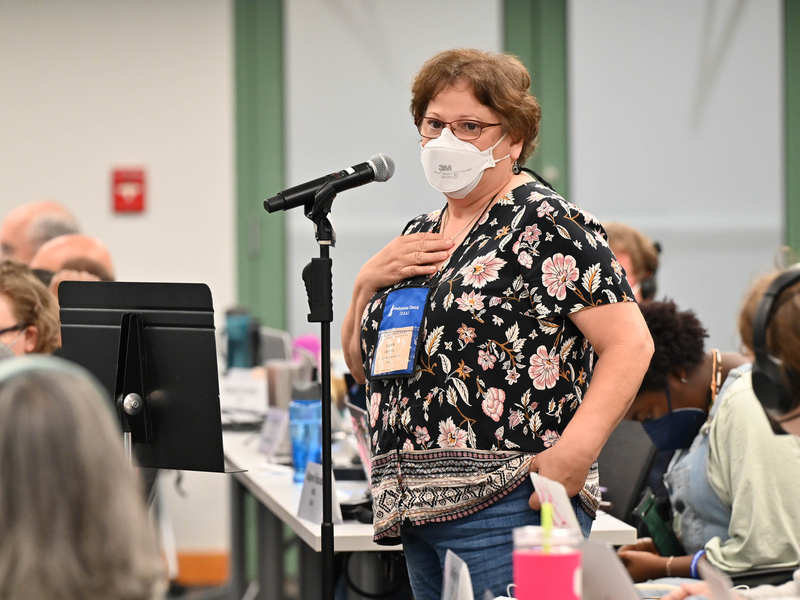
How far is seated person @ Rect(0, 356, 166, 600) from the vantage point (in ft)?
2.34

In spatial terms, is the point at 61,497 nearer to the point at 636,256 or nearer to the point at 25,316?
the point at 25,316

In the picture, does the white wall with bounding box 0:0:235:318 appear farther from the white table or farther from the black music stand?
the black music stand

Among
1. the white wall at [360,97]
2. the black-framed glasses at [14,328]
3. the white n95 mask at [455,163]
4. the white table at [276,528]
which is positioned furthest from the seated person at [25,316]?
the white wall at [360,97]

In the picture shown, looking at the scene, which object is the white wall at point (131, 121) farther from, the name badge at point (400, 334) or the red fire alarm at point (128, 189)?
the name badge at point (400, 334)

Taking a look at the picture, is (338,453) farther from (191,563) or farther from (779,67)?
(779,67)

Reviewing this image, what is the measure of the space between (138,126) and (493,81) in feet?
13.2

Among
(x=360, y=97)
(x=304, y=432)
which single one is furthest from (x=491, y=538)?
(x=360, y=97)

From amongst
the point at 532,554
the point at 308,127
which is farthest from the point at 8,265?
the point at 308,127

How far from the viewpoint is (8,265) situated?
2510mm

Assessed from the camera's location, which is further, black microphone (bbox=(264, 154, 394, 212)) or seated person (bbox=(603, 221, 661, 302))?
seated person (bbox=(603, 221, 661, 302))

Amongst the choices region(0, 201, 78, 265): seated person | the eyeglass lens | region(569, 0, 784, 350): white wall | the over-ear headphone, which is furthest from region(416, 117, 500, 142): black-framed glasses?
region(569, 0, 784, 350): white wall

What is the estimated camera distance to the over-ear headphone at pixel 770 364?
3.69 feet

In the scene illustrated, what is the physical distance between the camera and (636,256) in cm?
326

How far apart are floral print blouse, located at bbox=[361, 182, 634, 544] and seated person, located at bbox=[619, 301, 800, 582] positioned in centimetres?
60
